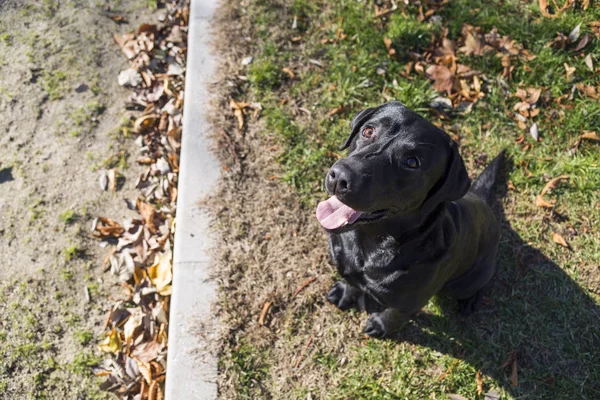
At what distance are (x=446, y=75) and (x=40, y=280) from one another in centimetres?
397

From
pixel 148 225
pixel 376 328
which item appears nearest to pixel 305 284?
pixel 376 328

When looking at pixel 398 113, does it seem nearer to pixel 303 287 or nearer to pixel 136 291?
pixel 303 287

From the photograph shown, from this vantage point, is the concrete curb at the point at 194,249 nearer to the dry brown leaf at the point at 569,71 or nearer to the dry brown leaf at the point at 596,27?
the dry brown leaf at the point at 569,71

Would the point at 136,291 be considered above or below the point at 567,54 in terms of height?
below

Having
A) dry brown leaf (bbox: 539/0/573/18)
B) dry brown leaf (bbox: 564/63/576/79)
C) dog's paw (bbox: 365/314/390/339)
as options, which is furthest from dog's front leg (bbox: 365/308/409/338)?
dry brown leaf (bbox: 539/0/573/18)

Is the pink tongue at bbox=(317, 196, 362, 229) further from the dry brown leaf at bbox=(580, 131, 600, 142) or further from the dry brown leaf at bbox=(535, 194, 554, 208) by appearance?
the dry brown leaf at bbox=(580, 131, 600, 142)

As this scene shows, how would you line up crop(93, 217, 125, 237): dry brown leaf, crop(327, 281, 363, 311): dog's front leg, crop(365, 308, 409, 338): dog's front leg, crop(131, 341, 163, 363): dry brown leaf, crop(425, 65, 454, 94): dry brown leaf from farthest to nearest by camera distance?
1. crop(425, 65, 454, 94): dry brown leaf
2. crop(93, 217, 125, 237): dry brown leaf
3. crop(327, 281, 363, 311): dog's front leg
4. crop(131, 341, 163, 363): dry brown leaf
5. crop(365, 308, 409, 338): dog's front leg

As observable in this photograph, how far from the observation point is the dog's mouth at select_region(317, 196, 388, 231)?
2.75 m

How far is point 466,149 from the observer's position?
183 inches

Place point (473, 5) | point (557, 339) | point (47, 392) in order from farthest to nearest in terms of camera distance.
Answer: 1. point (473, 5)
2. point (557, 339)
3. point (47, 392)

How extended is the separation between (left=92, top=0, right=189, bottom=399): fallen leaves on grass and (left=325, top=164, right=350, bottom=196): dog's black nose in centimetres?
198

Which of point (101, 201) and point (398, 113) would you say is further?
point (101, 201)

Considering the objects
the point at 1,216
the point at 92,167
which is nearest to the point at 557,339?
the point at 92,167

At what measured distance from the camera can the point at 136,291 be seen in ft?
13.3
